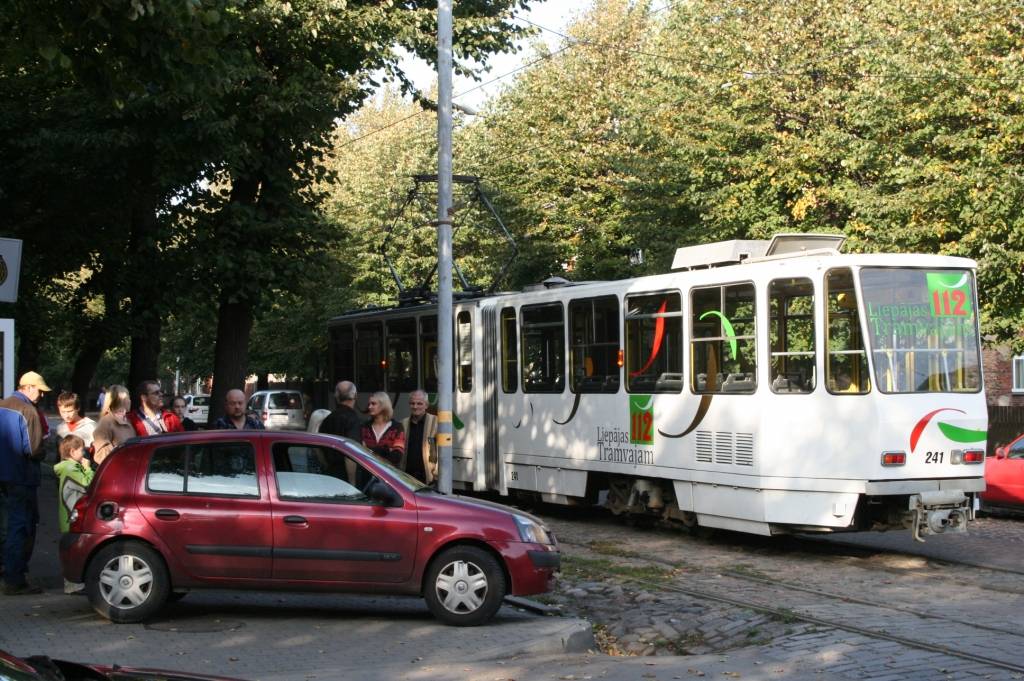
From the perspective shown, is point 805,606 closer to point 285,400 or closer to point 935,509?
point 935,509

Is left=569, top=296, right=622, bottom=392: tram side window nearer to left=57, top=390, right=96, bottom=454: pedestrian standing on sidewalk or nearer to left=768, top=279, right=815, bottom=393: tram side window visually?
left=768, top=279, right=815, bottom=393: tram side window

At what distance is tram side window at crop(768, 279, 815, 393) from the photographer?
44.8 feet

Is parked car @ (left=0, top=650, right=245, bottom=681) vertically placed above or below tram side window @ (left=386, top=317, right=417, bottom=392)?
below

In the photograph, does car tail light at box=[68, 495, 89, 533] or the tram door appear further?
the tram door

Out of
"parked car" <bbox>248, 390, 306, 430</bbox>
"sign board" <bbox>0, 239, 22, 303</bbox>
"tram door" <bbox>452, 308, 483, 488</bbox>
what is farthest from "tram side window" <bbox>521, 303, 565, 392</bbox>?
"parked car" <bbox>248, 390, 306, 430</bbox>

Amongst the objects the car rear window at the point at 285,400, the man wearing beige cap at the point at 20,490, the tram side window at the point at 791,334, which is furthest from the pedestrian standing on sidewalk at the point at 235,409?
the car rear window at the point at 285,400

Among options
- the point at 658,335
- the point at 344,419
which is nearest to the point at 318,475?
the point at 344,419

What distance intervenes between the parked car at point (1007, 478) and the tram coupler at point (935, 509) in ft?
15.4

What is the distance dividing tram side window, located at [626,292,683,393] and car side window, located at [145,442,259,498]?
666 centimetres

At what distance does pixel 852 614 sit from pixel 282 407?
37998mm

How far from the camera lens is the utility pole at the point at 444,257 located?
562 inches

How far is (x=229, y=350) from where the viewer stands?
22.6 m

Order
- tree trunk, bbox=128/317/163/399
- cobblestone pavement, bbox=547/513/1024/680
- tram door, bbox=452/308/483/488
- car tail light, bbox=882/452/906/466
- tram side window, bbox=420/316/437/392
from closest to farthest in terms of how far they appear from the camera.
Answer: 1. cobblestone pavement, bbox=547/513/1024/680
2. car tail light, bbox=882/452/906/466
3. tram door, bbox=452/308/483/488
4. tram side window, bbox=420/316/437/392
5. tree trunk, bbox=128/317/163/399

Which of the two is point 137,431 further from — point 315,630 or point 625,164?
point 625,164
